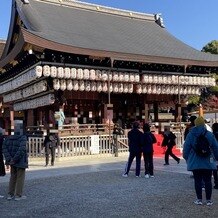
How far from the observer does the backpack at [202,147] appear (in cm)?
703

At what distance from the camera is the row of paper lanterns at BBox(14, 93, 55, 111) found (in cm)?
2042

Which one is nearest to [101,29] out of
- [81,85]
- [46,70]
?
[81,85]

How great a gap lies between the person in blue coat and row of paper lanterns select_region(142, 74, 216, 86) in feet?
51.0

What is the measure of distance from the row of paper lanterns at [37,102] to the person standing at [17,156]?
1219cm

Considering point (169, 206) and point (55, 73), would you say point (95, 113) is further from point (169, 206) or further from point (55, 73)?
point (169, 206)

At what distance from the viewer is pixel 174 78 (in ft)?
77.9

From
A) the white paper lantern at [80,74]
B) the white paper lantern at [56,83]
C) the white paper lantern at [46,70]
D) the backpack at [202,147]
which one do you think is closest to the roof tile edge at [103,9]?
the white paper lantern at [80,74]

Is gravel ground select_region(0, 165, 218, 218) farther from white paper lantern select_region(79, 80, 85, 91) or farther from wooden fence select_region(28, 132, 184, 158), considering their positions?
white paper lantern select_region(79, 80, 85, 91)

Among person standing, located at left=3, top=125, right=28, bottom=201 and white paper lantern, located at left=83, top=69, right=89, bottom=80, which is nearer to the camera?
person standing, located at left=3, top=125, right=28, bottom=201

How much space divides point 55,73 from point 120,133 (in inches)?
177

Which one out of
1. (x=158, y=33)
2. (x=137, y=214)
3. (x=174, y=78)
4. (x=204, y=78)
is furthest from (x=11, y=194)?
(x=158, y=33)

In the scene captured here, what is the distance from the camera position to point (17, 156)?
316 inches

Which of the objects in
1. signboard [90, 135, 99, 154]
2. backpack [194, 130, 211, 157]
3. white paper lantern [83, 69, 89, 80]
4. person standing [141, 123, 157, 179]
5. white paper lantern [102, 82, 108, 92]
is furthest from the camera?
white paper lantern [102, 82, 108, 92]

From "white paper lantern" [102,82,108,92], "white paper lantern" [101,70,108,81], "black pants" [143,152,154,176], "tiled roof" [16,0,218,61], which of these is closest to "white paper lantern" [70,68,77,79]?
"tiled roof" [16,0,218,61]
